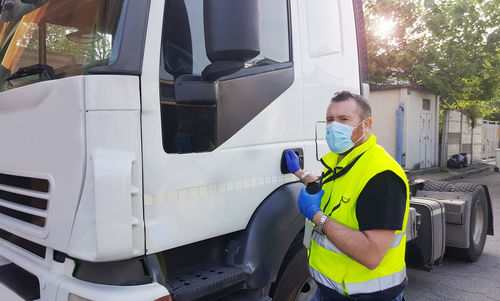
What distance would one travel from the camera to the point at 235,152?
2098 mm

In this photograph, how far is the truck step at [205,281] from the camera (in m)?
1.83

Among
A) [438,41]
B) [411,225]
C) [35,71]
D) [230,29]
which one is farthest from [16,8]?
[438,41]

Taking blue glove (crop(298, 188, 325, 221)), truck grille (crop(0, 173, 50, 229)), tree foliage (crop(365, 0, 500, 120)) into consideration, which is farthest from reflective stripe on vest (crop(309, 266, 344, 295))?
tree foliage (crop(365, 0, 500, 120))

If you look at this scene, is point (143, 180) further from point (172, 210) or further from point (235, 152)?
point (235, 152)

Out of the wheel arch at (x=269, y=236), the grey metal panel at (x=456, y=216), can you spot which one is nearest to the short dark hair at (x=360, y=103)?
the wheel arch at (x=269, y=236)

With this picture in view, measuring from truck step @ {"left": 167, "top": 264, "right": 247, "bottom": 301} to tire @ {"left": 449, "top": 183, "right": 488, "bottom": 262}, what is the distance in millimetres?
3676

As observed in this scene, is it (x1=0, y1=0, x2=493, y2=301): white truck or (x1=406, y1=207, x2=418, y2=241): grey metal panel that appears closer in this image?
(x1=0, y1=0, x2=493, y2=301): white truck

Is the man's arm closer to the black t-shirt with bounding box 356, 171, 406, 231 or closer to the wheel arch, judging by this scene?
the black t-shirt with bounding box 356, 171, 406, 231

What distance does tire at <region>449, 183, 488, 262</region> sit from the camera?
478cm

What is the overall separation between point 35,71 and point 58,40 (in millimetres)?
218

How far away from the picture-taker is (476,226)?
4984mm

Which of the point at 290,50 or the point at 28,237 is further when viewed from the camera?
the point at 290,50

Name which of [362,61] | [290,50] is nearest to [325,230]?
[290,50]

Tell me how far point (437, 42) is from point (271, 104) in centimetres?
1199
